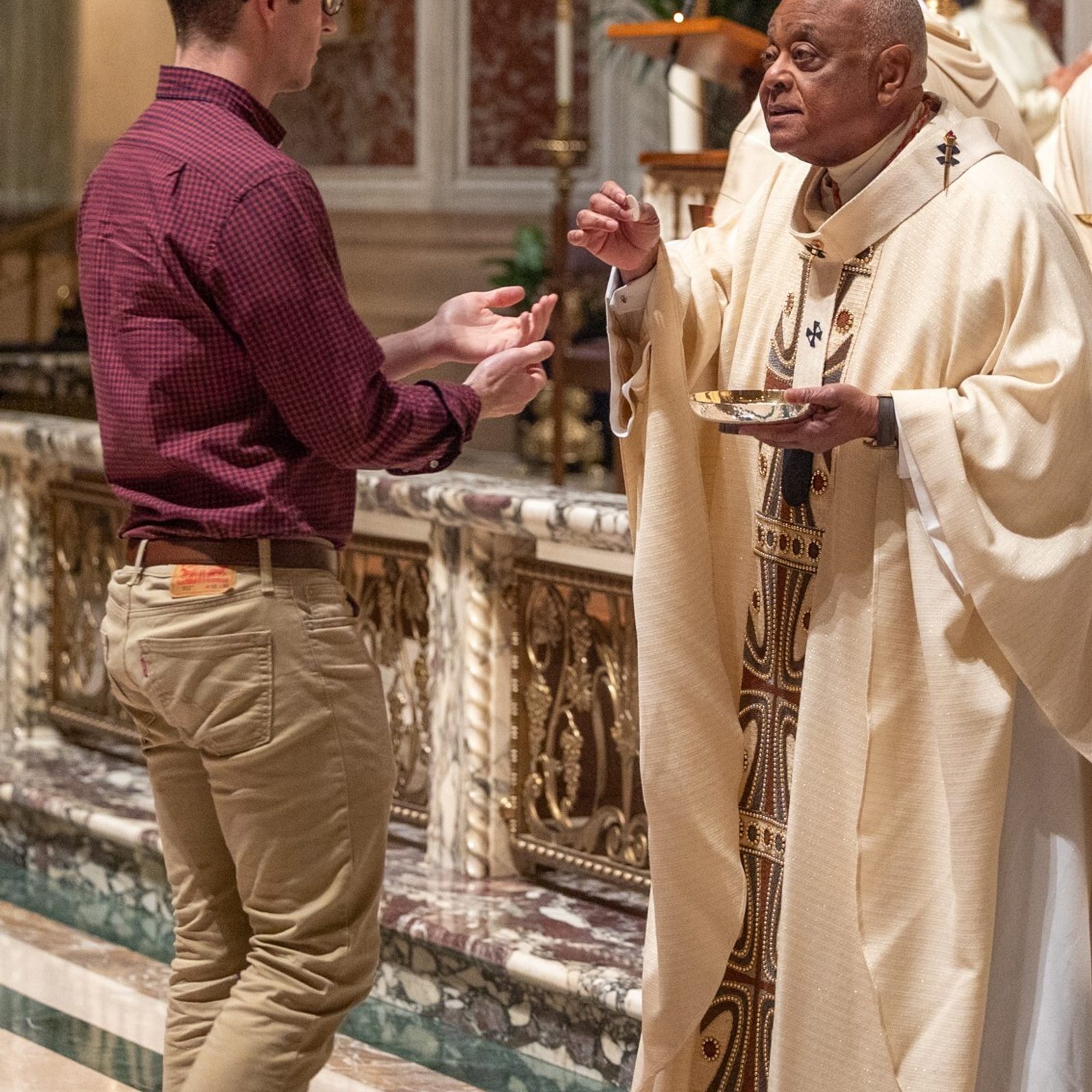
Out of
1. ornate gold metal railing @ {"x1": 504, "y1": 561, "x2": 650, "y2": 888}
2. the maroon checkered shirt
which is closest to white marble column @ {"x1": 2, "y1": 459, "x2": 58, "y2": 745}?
ornate gold metal railing @ {"x1": 504, "y1": 561, "x2": 650, "y2": 888}

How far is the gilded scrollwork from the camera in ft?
14.7

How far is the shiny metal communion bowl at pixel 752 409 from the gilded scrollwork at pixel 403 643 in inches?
72.8

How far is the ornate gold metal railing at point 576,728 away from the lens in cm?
404

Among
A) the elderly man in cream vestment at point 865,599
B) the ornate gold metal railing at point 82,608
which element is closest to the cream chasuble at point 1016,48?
the ornate gold metal railing at point 82,608

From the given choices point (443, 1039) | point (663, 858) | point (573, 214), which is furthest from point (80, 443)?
point (573, 214)

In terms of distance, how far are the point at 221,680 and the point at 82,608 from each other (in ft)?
9.57

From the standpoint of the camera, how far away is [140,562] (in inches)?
104

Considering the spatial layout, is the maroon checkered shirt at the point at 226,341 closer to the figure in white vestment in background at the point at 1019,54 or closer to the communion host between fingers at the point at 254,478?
the communion host between fingers at the point at 254,478

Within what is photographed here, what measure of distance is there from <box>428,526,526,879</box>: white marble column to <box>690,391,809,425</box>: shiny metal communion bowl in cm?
163

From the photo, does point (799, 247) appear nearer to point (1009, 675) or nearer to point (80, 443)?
point (1009, 675)

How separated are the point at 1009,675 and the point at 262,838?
1070 millimetres

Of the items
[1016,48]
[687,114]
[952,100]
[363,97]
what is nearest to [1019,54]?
[1016,48]

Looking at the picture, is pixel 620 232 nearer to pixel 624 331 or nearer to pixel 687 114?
pixel 624 331

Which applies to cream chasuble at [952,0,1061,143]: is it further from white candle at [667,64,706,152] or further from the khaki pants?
the khaki pants
